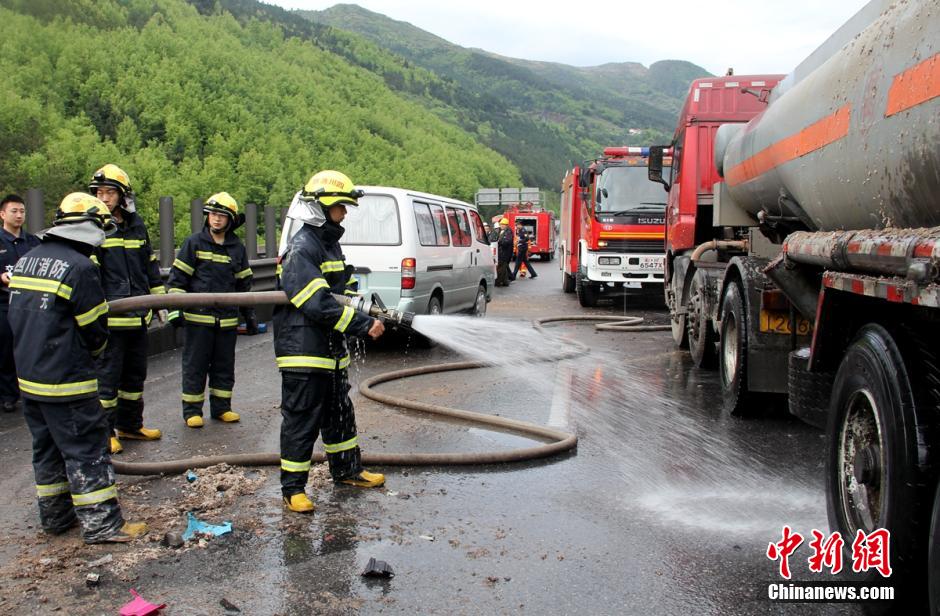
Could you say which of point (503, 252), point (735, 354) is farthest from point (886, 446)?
point (503, 252)

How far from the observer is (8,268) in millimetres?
7363

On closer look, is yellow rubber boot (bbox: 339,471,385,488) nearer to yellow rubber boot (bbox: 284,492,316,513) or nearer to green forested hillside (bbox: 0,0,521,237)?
yellow rubber boot (bbox: 284,492,316,513)

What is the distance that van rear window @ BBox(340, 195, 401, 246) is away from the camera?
10.0m

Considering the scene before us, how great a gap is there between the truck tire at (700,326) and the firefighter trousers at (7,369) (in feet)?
21.8

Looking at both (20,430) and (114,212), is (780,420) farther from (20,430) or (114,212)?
(20,430)

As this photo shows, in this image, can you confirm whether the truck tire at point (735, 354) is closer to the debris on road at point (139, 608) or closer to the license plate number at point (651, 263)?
the debris on road at point (139, 608)

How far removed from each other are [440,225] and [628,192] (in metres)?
5.96

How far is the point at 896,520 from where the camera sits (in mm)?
2975

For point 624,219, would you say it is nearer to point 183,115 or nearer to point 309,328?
point 309,328

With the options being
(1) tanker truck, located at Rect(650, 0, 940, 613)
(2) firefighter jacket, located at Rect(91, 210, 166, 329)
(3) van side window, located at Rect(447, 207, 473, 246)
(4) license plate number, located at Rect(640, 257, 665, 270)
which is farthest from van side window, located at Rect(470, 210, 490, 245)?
(1) tanker truck, located at Rect(650, 0, 940, 613)

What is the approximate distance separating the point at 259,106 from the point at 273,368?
2651 inches

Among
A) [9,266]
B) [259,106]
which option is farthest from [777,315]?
[259,106]

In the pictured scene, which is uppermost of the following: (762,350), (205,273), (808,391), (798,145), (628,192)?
(628,192)

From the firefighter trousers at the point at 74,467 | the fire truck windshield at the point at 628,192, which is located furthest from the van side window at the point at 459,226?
the firefighter trousers at the point at 74,467
